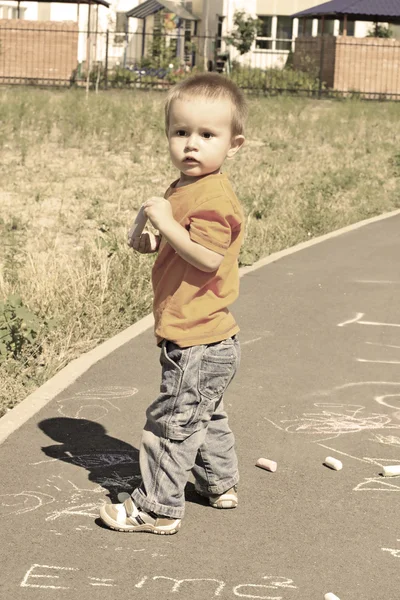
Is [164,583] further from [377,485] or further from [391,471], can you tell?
[391,471]

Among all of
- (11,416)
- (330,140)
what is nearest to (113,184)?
(330,140)

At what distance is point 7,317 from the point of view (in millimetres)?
7180

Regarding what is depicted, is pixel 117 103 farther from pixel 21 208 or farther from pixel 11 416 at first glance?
pixel 11 416

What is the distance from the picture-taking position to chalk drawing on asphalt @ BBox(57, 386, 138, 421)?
5938 mm

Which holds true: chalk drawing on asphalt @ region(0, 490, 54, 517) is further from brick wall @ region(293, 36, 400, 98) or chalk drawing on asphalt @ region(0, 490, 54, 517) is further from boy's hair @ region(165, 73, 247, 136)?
brick wall @ region(293, 36, 400, 98)

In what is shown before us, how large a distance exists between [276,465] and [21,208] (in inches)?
367

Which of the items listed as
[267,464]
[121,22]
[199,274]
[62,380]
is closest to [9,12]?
[121,22]

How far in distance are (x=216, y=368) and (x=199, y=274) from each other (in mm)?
360

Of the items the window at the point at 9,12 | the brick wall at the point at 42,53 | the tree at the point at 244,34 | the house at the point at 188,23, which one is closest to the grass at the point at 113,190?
the brick wall at the point at 42,53

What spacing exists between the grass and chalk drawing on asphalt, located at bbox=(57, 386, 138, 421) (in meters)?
0.40

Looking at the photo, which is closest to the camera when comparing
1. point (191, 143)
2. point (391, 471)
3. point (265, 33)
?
point (191, 143)

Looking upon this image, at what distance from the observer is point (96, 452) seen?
17.6 feet

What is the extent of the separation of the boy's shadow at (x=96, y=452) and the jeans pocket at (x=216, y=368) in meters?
0.71

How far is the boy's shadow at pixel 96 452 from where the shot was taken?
16.4 ft
